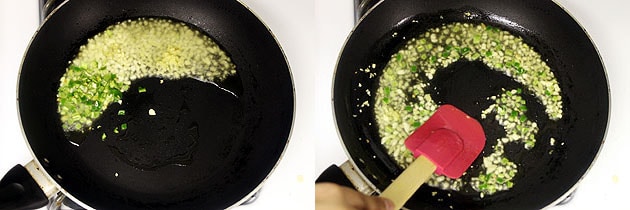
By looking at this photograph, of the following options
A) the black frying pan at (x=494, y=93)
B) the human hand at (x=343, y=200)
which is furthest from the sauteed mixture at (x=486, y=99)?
the human hand at (x=343, y=200)

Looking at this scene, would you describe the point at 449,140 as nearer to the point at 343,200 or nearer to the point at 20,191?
the point at 343,200

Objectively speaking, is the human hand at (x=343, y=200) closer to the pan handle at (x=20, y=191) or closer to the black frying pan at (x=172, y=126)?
the black frying pan at (x=172, y=126)

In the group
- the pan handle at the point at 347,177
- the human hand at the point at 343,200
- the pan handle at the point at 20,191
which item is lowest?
the human hand at the point at 343,200

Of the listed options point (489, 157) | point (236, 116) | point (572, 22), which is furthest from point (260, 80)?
point (572, 22)

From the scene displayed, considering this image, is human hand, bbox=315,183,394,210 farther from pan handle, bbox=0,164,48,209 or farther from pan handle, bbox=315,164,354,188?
pan handle, bbox=0,164,48,209

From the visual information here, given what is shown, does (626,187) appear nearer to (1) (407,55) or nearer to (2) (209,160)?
(1) (407,55)

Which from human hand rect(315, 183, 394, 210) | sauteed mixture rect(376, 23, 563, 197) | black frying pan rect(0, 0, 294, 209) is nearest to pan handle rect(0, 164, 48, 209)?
black frying pan rect(0, 0, 294, 209)
